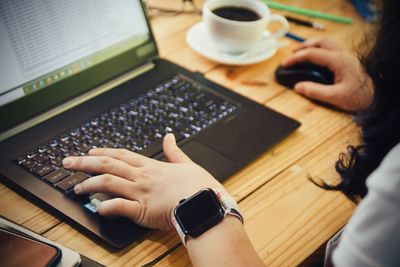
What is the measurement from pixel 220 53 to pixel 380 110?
457 millimetres

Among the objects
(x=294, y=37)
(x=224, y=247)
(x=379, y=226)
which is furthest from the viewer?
(x=294, y=37)

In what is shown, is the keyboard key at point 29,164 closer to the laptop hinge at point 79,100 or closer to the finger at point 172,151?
the laptop hinge at point 79,100

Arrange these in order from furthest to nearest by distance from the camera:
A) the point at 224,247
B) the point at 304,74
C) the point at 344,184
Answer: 1. the point at 304,74
2. the point at 344,184
3. the point at 224,247

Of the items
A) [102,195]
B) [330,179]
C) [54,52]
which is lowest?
[330,179]

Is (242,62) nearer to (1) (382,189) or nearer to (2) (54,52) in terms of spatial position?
(2) (54,52)

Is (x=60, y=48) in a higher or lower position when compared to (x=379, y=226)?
higher

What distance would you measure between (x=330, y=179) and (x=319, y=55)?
0.30 metres

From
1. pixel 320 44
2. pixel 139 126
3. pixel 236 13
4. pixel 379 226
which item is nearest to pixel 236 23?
pixel 236 13

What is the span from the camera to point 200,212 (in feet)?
1.87

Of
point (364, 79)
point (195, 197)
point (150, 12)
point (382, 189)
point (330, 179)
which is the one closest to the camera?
point (382, 189)

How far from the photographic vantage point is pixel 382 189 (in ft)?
1.46

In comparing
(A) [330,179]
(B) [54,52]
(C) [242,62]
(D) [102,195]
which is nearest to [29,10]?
(B) [54,52]

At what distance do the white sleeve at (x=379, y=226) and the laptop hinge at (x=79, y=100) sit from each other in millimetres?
511

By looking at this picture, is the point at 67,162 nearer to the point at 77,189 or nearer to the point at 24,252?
the point at 77,189
